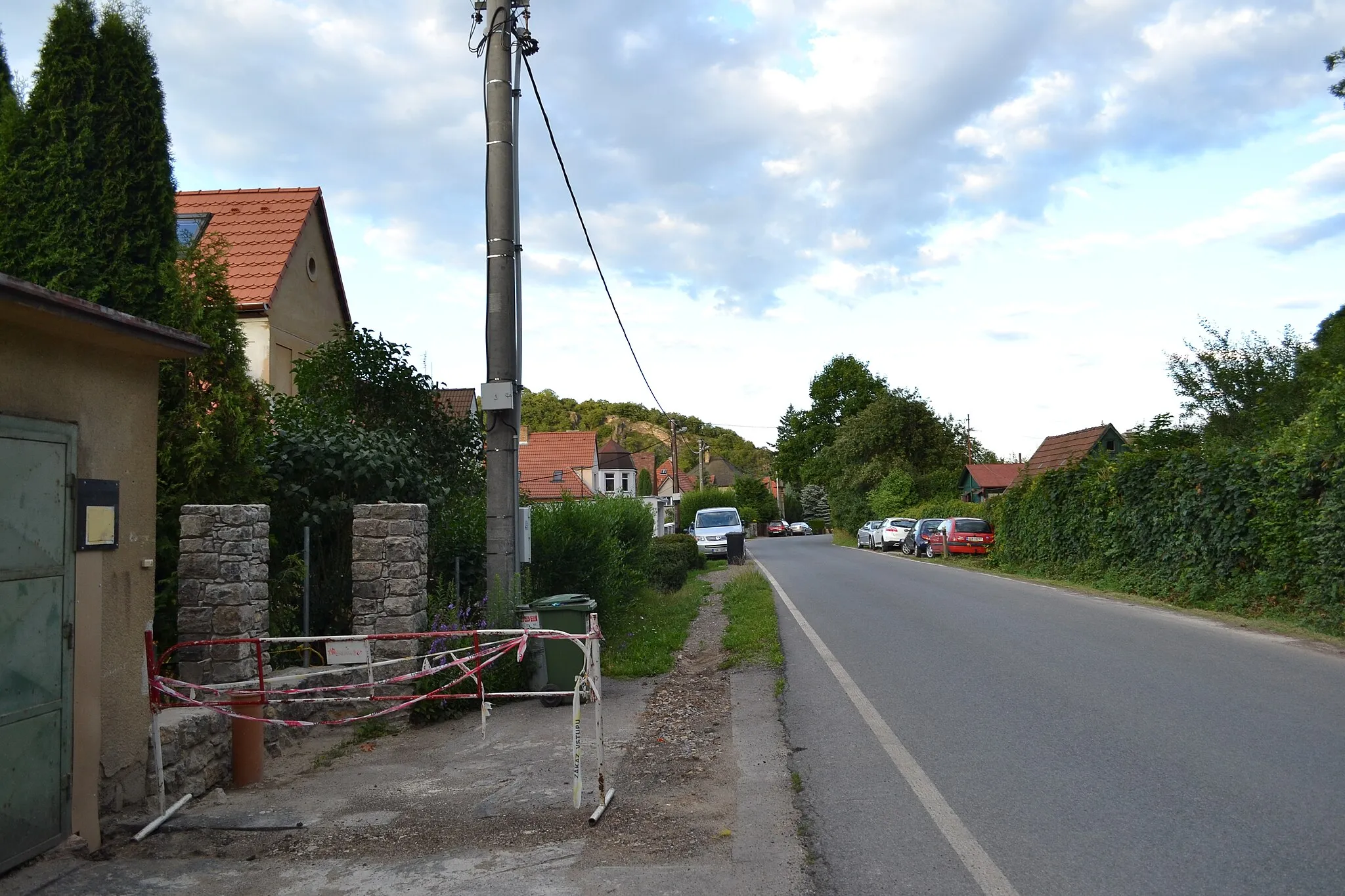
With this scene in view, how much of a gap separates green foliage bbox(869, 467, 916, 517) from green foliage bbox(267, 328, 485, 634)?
40952mm

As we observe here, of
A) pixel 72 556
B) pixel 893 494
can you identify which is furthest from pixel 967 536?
pixel 72 556

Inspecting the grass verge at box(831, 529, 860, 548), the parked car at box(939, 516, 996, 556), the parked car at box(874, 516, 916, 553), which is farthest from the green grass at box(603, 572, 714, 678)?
the grass verge at box(831, 529, 860, 548)

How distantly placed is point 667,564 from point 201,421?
13.8 m

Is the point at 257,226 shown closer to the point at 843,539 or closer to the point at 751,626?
the point at 751,626

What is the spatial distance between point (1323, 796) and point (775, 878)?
3.21 metres

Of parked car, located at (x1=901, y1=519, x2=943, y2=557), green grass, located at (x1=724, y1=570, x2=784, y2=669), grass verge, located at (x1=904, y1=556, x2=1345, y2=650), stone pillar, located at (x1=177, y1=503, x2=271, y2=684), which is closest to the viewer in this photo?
stone pillar, located at (x1=177, y1=503, x2=271, y2=684)

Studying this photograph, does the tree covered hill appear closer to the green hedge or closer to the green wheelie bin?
the green hedge

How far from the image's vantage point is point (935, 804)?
18.7 feet

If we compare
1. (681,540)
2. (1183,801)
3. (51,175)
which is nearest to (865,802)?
(1183,801)

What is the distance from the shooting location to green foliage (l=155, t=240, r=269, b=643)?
8766 millimetres

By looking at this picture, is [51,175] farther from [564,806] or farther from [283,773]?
[564,806]

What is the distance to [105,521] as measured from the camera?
5.62 metres

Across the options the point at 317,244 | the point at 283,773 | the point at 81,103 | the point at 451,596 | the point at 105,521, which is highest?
the point at 317,244

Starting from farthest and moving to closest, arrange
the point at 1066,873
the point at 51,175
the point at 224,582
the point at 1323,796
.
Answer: the point at 51,175 < the point at 224,582 < the point at 1323,796 < the point at 1066,873
